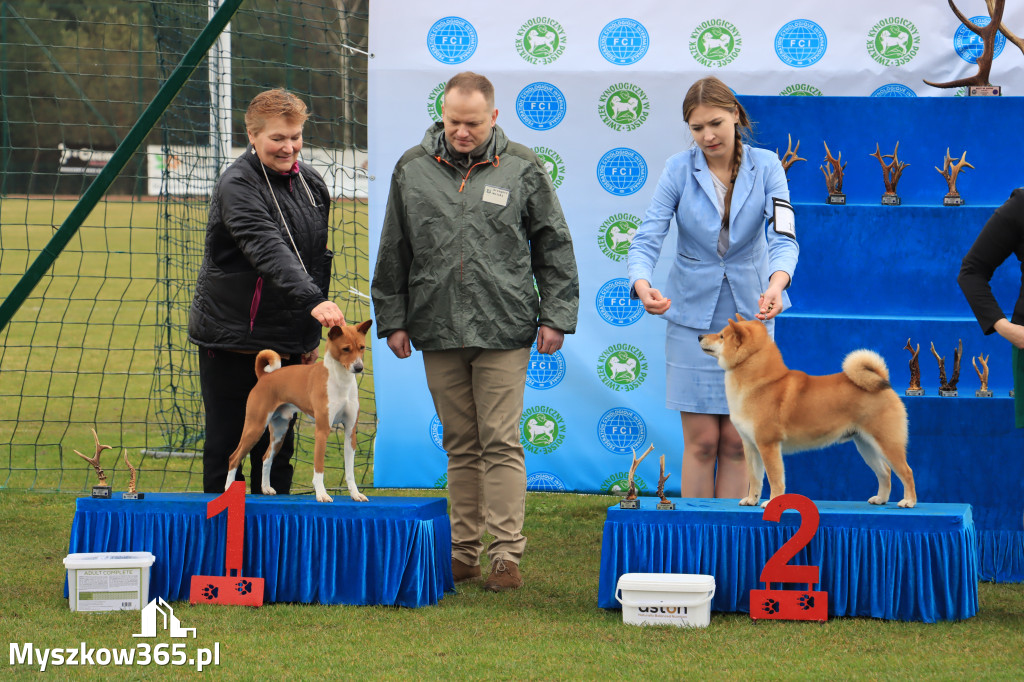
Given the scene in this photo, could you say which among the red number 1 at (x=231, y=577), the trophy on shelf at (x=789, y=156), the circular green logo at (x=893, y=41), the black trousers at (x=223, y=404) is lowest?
the red number 1 at (x=231, y=577)

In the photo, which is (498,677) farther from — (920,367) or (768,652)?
(920,367)

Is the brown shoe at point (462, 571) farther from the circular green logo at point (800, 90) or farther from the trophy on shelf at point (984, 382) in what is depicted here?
the circular green logo at point (800, 90)

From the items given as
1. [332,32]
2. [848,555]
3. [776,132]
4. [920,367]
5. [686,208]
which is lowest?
[848,555]

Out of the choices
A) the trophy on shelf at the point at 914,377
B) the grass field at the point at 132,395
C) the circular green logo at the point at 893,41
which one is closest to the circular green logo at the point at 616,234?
the grass field at the point at 132,395

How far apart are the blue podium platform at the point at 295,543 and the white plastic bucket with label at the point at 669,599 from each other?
70 centimetres

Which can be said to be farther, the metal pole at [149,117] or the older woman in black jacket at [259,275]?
the metal pole at [149,117]

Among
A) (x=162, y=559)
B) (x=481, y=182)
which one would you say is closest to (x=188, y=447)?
(x=162, y=559)

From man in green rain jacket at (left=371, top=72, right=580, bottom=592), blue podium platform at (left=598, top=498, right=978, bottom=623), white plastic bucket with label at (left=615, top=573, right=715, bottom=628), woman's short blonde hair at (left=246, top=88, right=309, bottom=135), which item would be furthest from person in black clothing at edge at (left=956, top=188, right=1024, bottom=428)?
woman's short blonde hair at (left=246, top=88, right=309, bottom=135)

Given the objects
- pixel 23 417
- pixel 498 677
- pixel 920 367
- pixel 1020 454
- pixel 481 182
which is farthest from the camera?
pixel 23 417

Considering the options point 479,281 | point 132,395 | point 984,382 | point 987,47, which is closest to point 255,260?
point 479,281

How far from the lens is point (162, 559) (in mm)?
3885

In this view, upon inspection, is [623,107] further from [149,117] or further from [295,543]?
[295,543]

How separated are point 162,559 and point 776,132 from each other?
330cm

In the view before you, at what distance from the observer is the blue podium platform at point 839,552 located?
364cm
